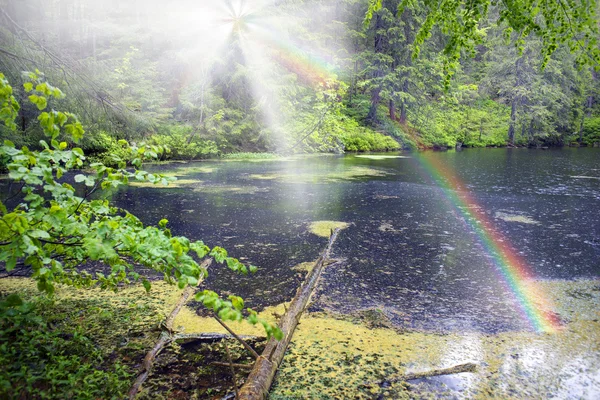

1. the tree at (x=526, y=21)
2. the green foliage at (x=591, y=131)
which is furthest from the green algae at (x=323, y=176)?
the green foliage at (x=591, y=131)

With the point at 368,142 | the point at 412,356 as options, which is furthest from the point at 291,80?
the point at 412,356

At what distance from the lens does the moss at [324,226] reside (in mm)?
6698

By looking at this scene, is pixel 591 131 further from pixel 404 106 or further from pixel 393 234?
pixel 393 234

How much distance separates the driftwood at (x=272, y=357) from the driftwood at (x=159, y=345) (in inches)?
25.4

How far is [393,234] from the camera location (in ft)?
22.0

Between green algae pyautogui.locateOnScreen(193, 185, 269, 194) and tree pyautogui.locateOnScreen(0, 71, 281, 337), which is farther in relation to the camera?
green algae pyautogui.locateOnScreen(193, 185, 269, 194)

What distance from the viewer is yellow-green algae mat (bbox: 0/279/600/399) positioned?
258 centimetres

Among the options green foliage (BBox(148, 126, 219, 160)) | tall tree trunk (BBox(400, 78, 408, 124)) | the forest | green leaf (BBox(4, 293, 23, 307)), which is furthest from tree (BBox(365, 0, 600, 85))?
tall tree trunk (BBox(400, 78, 408, 124))

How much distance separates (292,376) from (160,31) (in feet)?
82.0

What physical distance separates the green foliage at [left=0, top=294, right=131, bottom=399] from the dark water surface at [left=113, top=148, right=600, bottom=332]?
1.52 metres

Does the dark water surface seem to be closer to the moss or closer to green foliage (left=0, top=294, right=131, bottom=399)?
the moss

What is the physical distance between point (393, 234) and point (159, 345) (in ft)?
15.2

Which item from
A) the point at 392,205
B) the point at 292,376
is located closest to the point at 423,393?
the point at 292,376

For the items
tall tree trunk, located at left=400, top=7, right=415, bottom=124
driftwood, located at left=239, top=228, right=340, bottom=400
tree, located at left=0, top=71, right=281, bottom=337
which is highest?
tall tree trunk, located at left=400, top=7, right=415, bottom=124
